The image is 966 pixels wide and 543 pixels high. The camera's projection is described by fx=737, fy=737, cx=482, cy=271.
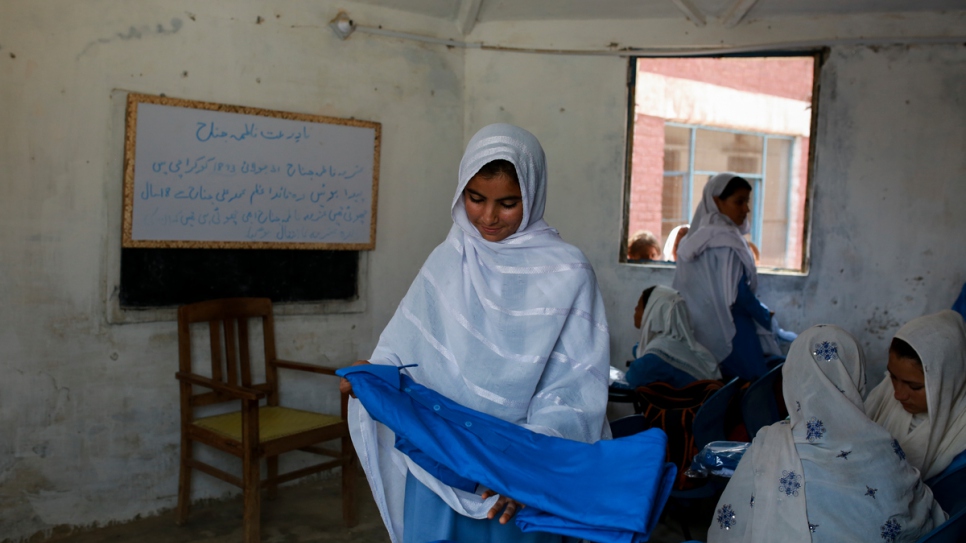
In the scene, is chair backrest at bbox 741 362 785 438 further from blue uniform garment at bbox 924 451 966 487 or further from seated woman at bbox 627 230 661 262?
seated woman at bbox 627 230 661 262

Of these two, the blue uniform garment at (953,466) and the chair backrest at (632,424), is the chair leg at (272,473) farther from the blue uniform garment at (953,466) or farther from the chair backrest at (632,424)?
the blue uniform garment at (953,466)

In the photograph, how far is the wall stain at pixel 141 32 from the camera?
3062mm

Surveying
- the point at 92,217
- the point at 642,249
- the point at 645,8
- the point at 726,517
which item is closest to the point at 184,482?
the point at 92,217

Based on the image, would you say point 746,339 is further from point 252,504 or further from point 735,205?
point 252,504

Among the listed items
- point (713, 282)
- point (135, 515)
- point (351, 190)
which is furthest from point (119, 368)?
point (713, 282)

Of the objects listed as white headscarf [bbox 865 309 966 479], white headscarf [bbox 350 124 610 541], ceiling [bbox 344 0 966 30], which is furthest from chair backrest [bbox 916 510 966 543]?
ceiling [bbox 344 0 966 30]

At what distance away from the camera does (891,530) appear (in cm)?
178

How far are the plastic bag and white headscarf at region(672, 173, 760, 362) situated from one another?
1.50 m

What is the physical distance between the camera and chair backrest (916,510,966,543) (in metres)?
1.63

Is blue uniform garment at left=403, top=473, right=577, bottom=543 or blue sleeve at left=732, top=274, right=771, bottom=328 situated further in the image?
blue sleeve at left=732, top=274, right=771, bottom=328

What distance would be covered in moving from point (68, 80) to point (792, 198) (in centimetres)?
821

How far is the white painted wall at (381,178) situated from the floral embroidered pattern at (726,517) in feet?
7.70

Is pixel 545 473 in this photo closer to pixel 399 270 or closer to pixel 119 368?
pixel 119 368

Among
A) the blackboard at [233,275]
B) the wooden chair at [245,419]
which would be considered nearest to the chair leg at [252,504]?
the wooden chair at [245,419]
